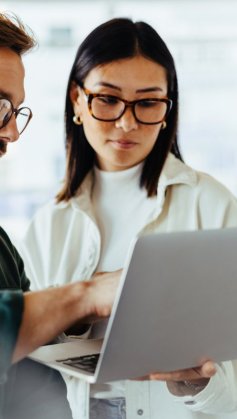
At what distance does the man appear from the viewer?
867 mm

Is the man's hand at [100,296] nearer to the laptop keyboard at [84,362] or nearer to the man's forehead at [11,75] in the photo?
the laptop keyboard at [84,362]

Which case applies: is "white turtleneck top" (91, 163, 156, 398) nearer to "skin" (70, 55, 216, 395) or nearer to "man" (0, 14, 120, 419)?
"skin" (70, 55, 216, 395)

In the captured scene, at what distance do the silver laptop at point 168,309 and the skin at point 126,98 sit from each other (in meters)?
0.70

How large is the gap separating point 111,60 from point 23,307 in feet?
3.04

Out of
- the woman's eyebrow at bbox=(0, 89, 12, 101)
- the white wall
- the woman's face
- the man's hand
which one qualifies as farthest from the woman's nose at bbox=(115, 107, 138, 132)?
the white wall

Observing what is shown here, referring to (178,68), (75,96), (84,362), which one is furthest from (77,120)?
(178,68)

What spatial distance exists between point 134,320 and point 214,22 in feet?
10.5

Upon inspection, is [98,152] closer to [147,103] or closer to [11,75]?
[147,103]

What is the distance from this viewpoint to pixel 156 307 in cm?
95

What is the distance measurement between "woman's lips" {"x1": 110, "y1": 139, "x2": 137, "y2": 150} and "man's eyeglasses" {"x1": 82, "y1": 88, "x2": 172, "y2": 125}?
55 mm

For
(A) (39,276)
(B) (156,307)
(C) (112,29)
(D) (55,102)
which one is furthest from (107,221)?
(D) (55,102)

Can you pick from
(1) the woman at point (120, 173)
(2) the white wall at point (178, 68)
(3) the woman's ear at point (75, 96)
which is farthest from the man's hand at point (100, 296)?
(2) the white wall at point (178, 68)

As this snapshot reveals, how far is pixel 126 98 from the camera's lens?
5.34ft

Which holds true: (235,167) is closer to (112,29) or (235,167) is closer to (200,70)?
(200,70)
